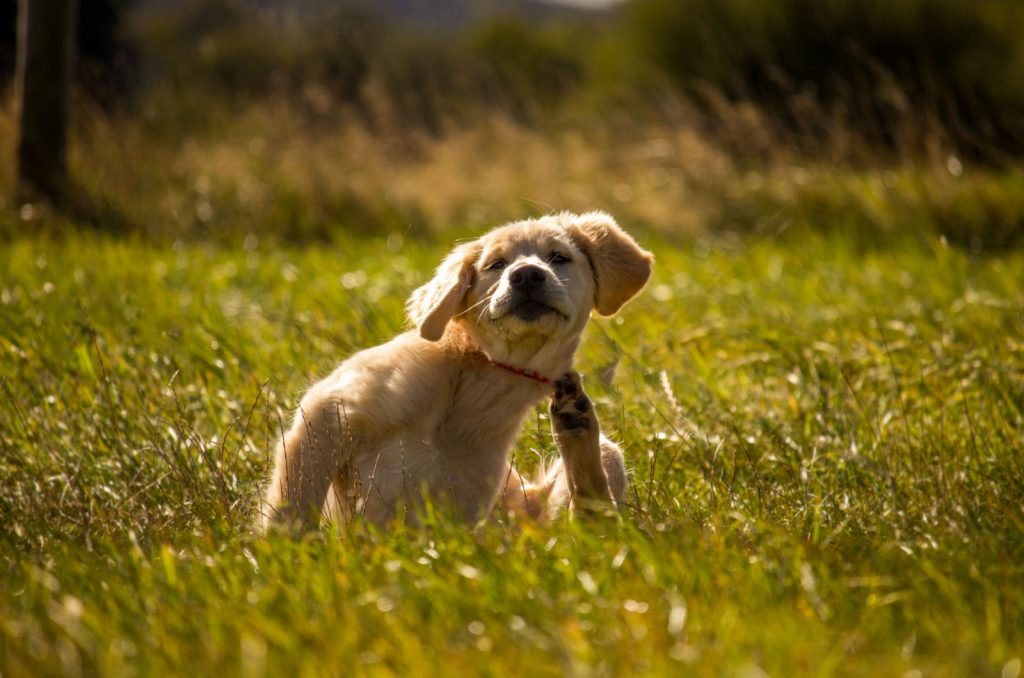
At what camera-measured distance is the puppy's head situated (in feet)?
10.3

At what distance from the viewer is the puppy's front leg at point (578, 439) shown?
3.13m

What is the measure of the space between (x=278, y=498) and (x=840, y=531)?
4.58 feet

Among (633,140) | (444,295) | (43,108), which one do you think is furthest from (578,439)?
(633,140)

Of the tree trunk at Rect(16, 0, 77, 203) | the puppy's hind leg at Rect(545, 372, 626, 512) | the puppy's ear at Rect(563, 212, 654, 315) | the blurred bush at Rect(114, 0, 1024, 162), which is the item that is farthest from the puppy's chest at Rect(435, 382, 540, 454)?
the blurred bush at Rect(114, 0, 1024, 162)

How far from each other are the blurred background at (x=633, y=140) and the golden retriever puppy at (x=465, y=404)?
255cm

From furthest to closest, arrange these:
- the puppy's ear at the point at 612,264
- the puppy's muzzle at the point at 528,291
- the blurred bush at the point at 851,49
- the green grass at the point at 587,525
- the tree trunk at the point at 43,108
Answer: the blurred bush at the point at 851,49, the tree trunk at the point at 43,108, the puppy's ear at the point at 612,264, the puppy's muzzle at the point at 528,291, the green grass at the point at 587,525

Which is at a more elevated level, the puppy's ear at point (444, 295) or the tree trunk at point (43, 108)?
the puppy's ear at point (444, 295)

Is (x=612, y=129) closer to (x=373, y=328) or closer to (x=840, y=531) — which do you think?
(x=373, y=328)

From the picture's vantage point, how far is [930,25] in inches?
520

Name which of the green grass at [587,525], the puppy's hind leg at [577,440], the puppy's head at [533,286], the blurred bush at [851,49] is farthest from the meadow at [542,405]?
the blurred bush at [851,49]

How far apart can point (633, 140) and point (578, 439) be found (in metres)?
8.01

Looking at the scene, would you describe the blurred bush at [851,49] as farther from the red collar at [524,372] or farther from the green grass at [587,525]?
the red collar at [524,372]

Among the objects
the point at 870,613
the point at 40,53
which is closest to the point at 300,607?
the point at 870,613

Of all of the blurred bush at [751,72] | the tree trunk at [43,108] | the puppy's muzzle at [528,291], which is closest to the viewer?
the puppy's muzzle at [528,291]
